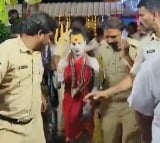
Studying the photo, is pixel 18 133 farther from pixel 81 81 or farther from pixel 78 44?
pixel 78 44

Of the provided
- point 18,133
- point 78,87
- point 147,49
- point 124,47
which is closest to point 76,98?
point 78,87

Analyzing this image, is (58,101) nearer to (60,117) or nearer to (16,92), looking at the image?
(60,117)

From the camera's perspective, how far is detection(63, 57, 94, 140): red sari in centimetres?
622

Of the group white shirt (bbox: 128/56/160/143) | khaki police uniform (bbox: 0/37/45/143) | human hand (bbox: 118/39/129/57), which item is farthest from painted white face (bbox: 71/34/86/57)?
white shirt (bbox: 128/56/160/143)

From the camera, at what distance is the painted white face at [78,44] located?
6438 mm

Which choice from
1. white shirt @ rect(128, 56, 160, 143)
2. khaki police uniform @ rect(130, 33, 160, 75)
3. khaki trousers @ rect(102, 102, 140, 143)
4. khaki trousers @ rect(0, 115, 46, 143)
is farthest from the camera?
khaki trousers @ rect(102, 102, 140, 143)

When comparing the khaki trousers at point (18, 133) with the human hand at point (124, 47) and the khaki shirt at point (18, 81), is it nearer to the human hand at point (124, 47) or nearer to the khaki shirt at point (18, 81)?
the khaki shirt at point (18, 81)

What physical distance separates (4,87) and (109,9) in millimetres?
6634

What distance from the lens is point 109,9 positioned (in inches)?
419

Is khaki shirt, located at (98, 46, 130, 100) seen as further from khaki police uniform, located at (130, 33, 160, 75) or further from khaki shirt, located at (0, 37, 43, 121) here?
khaki shirt, located at (0, 37, 43, 121)

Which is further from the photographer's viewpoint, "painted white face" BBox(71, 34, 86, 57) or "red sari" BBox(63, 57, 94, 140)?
"painted white face" BBox(71, 34, 86, 57)

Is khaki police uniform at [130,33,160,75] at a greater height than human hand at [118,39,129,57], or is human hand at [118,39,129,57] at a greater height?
khaki police uniform at [130,33,160,75]

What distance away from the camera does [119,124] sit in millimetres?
5773

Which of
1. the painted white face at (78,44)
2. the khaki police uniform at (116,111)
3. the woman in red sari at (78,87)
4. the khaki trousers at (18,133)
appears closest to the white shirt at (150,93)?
the khaki trousers at (18,133)
